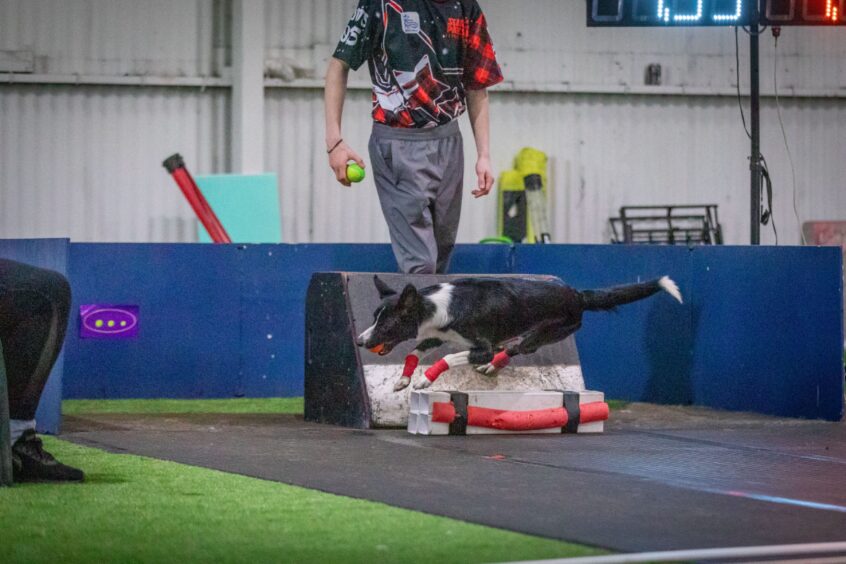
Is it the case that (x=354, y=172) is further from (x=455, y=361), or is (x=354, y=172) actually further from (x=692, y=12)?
(x=692, y=12)

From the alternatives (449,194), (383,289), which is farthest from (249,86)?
(383,289)

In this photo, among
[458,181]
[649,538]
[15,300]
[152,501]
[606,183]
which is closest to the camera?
[649,538]

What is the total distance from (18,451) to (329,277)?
2287 millimetres

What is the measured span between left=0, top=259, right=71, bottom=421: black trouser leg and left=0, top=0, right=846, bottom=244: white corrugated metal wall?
11369 millimetres

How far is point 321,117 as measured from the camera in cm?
1631

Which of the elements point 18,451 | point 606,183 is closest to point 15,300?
point 18,451

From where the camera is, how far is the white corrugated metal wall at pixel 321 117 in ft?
51.5

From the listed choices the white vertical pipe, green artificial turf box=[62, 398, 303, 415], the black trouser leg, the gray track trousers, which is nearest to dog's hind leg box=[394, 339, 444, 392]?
the gray track trousers

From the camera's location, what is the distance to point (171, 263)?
8445mm

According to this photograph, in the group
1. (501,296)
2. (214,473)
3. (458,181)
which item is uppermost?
(458,181)

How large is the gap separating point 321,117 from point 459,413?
10.6 metres

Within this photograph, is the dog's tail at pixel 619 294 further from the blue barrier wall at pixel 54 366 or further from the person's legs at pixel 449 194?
the blue barrier wall at pixel 54 366

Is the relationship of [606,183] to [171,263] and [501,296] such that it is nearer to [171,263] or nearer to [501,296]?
[171,263]

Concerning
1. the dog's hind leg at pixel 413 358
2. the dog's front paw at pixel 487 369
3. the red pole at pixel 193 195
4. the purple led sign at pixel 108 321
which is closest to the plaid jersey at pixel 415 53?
the dog's hind leg at pixel 413 358
